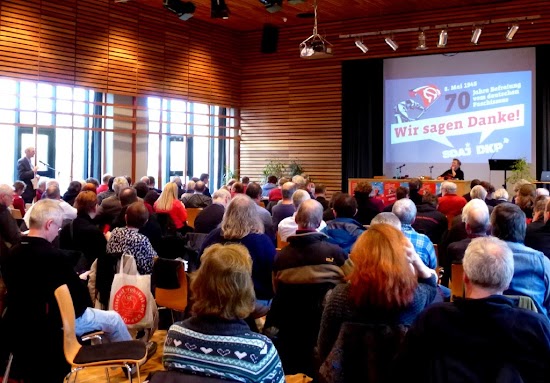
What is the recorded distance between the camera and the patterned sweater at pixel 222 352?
7.74 ft

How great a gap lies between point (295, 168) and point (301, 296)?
12732 mm

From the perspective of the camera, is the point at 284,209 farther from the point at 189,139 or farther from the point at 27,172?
the point at 189,139

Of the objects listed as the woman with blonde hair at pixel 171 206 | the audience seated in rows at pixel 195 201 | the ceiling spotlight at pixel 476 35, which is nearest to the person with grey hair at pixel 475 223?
the woman with blonde hair at pixel 171 206

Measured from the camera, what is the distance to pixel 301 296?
395 centimetres

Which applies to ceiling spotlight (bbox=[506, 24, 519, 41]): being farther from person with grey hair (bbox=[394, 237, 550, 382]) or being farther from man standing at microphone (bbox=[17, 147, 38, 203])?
person with grey hair (bbox=[394, 237, 550, 382])

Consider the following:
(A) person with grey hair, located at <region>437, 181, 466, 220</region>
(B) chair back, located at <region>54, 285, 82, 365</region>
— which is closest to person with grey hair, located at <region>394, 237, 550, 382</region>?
(B) chair back, located at <region>54, 285, 82, 365</region>

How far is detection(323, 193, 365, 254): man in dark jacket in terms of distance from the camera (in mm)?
5246

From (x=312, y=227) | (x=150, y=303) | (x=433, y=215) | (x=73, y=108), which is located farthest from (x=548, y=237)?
(x=73, y=108)

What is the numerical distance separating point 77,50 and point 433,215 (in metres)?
9.19

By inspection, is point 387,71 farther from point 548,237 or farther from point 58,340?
point 58,340

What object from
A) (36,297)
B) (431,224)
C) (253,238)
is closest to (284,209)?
(431,224)

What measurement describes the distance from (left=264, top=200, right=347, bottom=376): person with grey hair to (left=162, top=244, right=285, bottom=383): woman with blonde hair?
1.45 meters

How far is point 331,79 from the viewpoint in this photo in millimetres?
16359

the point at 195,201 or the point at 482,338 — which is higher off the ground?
the point at 195,201
